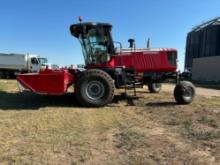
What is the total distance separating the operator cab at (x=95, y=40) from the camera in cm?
1284

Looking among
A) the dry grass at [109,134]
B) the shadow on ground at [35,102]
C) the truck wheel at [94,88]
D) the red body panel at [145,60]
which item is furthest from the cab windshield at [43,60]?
the truck wheel at [94,88]

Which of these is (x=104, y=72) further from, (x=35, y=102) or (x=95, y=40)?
(x=35, y=102)

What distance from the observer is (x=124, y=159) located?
5723mm

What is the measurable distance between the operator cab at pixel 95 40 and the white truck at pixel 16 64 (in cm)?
2509

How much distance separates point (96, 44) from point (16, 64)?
2638cm

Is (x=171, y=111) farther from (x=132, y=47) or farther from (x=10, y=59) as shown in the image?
(x=10, y=59)

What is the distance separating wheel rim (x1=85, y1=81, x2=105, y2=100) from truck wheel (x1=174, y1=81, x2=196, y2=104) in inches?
108

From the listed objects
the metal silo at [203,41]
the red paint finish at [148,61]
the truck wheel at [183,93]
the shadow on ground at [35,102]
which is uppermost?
the metal silo at [203,41]

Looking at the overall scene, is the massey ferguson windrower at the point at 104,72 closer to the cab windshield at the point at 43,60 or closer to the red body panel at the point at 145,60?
the red body panel at the point at 145,60

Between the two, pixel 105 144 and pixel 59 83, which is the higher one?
pixel 59 83

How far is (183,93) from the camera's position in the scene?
500 inches

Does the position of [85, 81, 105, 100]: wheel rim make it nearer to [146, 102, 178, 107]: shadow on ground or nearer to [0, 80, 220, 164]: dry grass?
[0, 80, 220, 164]: dry grass

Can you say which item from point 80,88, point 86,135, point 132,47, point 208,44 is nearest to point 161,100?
point 132,47

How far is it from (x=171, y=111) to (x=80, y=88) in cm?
313
